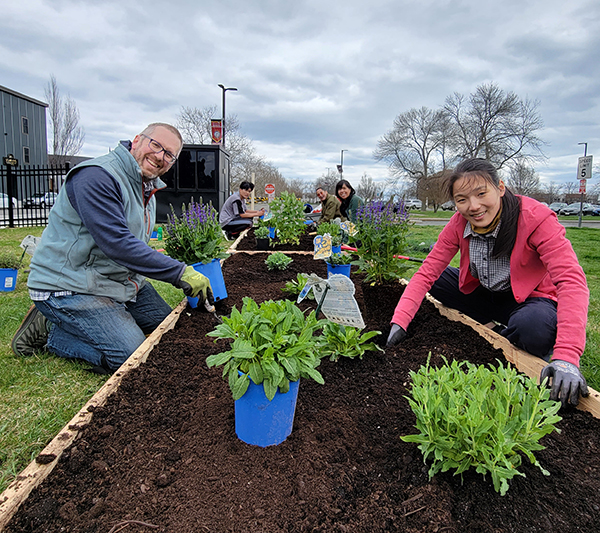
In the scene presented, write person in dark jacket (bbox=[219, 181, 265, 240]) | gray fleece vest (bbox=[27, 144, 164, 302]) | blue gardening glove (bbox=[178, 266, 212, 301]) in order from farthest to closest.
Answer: person in dark jacket (bbox=[219, 181, 265, 240])
blue gardening glove (bbox=[178, 266, 212, 301])
gray fleece vest (bbox=[27, 144, 164, 302])

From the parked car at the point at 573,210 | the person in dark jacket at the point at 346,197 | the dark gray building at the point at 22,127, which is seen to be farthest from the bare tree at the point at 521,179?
the dark gray building at the point at 22,127

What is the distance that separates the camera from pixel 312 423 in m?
1.70

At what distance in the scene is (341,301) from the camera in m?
1.85

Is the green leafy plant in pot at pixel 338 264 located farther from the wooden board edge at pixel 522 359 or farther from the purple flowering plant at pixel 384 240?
the wooden board edge at pixel 522 359

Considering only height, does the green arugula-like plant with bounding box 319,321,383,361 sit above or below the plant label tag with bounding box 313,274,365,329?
below

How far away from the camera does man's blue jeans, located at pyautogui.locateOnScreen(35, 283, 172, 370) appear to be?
7.79ft

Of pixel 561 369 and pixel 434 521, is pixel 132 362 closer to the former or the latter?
pixel 434 521

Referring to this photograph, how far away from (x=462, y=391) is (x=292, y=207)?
5512 mm

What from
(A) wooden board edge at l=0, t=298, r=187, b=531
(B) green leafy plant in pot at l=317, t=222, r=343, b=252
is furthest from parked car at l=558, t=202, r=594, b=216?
(A) wooden board edge at l=0, t=298, r=187, b=531

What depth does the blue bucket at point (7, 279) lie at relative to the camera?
3973mm

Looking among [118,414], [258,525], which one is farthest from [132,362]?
[258,525]

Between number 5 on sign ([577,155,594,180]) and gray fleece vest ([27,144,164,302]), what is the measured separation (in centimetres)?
1894

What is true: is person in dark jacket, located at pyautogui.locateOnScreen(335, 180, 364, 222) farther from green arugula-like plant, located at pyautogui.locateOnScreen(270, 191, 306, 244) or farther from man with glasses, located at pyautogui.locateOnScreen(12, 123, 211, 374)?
man with glasses, located at pyautogui.locateOnScreen(12, 123, 211, 374)

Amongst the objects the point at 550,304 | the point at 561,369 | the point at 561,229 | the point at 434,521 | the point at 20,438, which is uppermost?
the point at 561,229
